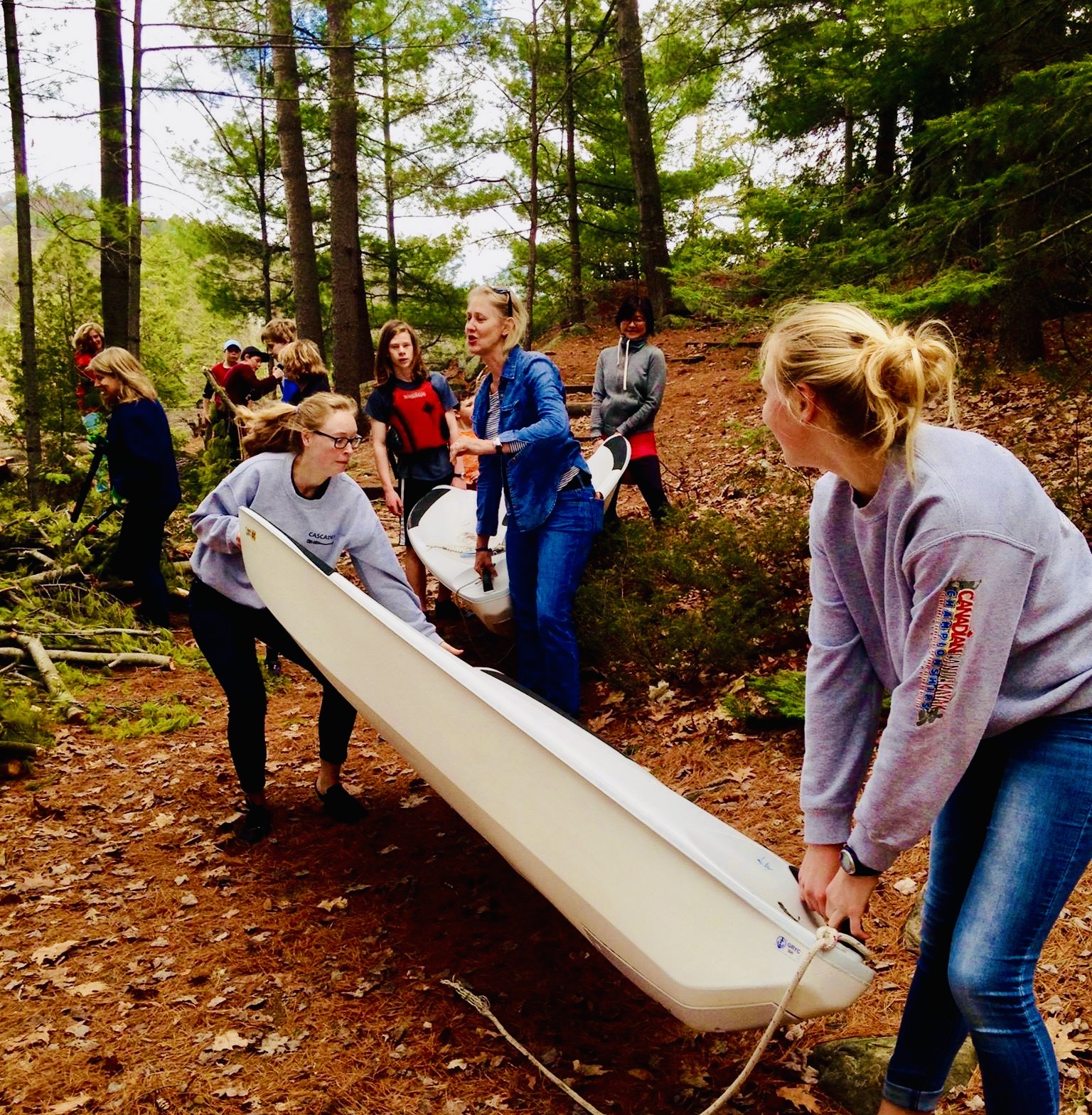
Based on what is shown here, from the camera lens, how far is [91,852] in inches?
155

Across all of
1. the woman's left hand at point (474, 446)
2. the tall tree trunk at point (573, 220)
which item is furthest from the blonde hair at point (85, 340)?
the tall tree trunk at point (573, 220)

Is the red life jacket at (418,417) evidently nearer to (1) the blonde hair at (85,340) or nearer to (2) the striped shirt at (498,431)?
(2) the striped shirt at (498,431)

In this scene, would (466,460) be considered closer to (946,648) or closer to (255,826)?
(255,826)

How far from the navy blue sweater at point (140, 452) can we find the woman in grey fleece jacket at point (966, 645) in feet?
18.1

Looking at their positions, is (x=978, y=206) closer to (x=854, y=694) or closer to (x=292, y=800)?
(x=854, y=694)

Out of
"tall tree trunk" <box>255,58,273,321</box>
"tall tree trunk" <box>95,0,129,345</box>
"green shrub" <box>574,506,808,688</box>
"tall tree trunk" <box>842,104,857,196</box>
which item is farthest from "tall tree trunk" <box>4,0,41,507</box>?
"tall tree trunk" <box>255,58,273,321</box>

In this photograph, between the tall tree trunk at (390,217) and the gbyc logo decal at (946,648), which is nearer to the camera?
the gbyc logo decal at (946,648)

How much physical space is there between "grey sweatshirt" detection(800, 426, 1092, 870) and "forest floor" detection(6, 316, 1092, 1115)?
1.30 metres

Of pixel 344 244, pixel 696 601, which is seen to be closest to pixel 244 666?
pixel 696 601

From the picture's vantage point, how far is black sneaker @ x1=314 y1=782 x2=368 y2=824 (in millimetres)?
4059

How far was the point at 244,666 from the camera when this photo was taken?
3633mm

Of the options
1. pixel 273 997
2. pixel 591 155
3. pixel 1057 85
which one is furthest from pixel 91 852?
pixel 591 155

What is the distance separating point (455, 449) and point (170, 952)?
2.38 m

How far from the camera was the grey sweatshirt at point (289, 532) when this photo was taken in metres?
3.52
